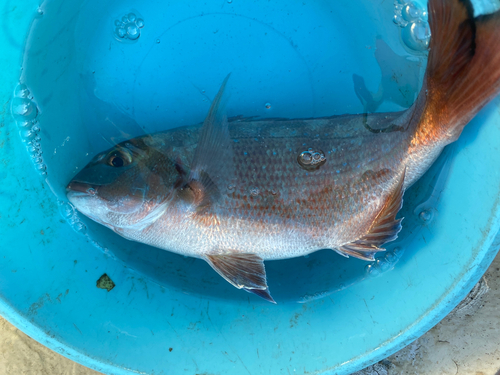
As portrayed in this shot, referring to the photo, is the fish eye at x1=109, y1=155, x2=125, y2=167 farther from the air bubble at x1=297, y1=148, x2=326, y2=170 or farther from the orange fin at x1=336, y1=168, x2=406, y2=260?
the orange fin at x1=336, y1=168, x2=406, y2=260

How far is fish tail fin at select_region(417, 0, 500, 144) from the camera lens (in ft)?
3.84

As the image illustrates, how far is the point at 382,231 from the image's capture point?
139cm

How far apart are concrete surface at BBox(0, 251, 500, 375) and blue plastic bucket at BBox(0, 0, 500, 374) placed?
2.24 feet

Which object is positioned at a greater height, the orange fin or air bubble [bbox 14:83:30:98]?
air bubble [bbox 14:83:30:98]

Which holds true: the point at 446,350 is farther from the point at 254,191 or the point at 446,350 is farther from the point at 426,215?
the point at 254,191

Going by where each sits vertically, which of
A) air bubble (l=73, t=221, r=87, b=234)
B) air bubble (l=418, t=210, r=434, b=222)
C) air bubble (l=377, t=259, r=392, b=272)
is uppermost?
air bubble (l=73, t=221, r=87, b=234)

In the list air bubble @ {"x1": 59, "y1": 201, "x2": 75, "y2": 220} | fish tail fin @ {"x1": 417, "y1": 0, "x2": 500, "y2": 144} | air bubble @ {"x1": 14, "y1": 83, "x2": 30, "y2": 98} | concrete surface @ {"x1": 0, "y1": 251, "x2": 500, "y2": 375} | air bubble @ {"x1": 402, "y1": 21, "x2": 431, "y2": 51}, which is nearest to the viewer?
fish tail fin @ {"x1": 417, "y1": 0, "x2": 500, "y2": 144}

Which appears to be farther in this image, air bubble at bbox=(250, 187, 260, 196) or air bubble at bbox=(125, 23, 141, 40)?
→ air bubble at bbox=(125, 23, 141, 40)

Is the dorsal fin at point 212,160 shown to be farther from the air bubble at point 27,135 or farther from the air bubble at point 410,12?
the air bubble at point 410,12

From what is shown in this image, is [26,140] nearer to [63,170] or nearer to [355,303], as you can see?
[63,170]

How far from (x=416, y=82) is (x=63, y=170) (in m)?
1.77

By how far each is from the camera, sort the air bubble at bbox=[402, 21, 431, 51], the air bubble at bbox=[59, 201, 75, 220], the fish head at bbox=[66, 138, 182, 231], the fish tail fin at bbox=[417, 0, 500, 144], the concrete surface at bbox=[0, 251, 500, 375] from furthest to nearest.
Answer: the concrete surface at bbox=[0, 251, 500, 375] < the air bubble at bbox=[402, 21, 431, 51] < the air bubble at bbox=[59, 201, 75, 220] < the fish head at bbox=[66, 138, 182, 231] < the fish tail fin at bbox=[417, 0, 500, 144]

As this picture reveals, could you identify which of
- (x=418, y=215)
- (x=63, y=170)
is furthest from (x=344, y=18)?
(x=63, y=170)

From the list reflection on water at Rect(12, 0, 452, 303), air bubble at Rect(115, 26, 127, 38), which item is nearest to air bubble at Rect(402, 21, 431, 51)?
reflection on water at Rect(12, 0, 452, 303)
